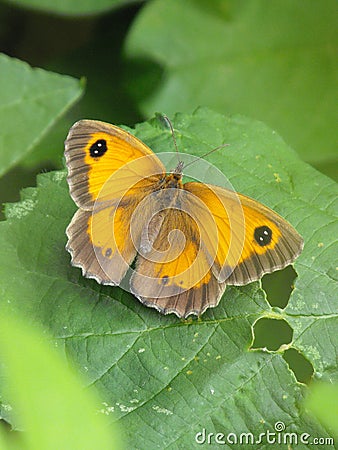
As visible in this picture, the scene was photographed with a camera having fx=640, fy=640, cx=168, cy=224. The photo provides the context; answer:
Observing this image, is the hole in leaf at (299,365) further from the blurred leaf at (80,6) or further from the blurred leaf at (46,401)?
the blurred leaf at (80,6)

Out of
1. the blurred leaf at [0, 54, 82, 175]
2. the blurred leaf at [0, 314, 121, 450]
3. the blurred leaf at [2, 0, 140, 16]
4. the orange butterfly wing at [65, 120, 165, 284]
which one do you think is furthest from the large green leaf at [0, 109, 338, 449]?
the blurred leaf at [2, 0, 140, 16]

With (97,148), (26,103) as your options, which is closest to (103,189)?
(97,148)

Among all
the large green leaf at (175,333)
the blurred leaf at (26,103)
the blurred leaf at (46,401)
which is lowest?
the blurred leaf at (26,103)

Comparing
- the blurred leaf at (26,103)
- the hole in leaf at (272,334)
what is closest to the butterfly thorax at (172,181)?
the hole in leaf at (272,334)

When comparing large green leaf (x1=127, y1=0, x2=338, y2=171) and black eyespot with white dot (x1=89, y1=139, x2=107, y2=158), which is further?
large green leaf (x1=127, y1=0, x2=338, y2=171)

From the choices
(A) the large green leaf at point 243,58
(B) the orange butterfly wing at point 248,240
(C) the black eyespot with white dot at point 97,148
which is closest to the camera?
(B) the orange butterfly wing at point 248,240

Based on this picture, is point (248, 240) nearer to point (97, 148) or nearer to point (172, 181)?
point (172, 181)

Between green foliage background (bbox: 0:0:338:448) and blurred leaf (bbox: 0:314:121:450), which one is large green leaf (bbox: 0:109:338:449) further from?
blurred leaf (bbox: 0:314:121:450)

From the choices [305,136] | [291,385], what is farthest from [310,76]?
[291,385]

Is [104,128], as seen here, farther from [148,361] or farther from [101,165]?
[148,361]
